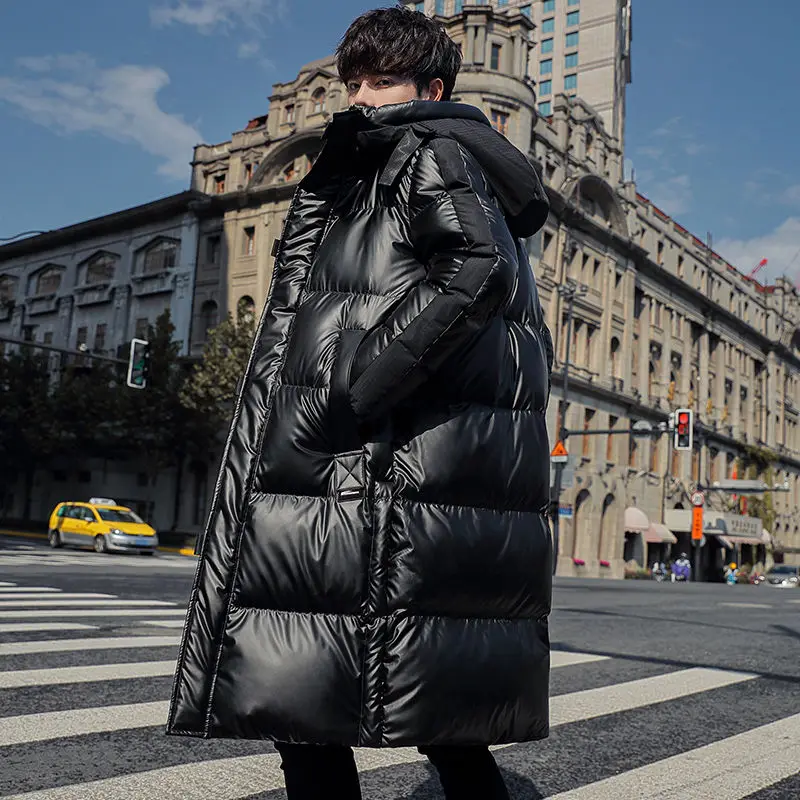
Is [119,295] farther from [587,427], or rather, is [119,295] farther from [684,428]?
[684,428]

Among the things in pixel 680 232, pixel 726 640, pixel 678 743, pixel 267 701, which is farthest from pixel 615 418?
pixel 267 701

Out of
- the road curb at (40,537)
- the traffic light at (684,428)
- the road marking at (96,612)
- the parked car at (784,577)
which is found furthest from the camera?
the parked car at (784,577)

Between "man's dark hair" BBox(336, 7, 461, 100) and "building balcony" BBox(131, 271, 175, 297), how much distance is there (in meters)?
37.6

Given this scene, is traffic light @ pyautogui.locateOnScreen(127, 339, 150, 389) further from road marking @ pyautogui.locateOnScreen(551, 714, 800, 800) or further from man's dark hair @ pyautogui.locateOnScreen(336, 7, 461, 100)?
man's dark hair @ pyautogui.locateOnScreen(336, 7, 461, 100)

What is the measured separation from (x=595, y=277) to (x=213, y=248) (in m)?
17.0

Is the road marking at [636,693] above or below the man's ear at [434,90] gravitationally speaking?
below

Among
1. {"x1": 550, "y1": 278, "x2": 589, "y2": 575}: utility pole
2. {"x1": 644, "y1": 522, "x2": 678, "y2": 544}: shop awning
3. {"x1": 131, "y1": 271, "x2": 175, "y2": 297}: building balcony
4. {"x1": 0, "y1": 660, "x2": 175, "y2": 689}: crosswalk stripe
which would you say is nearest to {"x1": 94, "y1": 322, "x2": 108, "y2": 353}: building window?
{"x1": 131, "y1": 271, "x2": 175, "y2": 297}: building balcony

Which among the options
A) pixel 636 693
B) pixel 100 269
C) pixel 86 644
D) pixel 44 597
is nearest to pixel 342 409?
pixel 636 693

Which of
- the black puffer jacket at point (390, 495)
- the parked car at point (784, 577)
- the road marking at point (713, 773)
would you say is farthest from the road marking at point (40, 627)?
the parked car at point (784, 577)

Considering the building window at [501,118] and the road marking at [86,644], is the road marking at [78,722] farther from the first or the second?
the building window at [501,118]

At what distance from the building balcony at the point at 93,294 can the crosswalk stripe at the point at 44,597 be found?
3234 cm

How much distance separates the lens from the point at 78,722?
395 centimetres

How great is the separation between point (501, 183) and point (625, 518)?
41668mm

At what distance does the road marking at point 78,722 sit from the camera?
366cm
